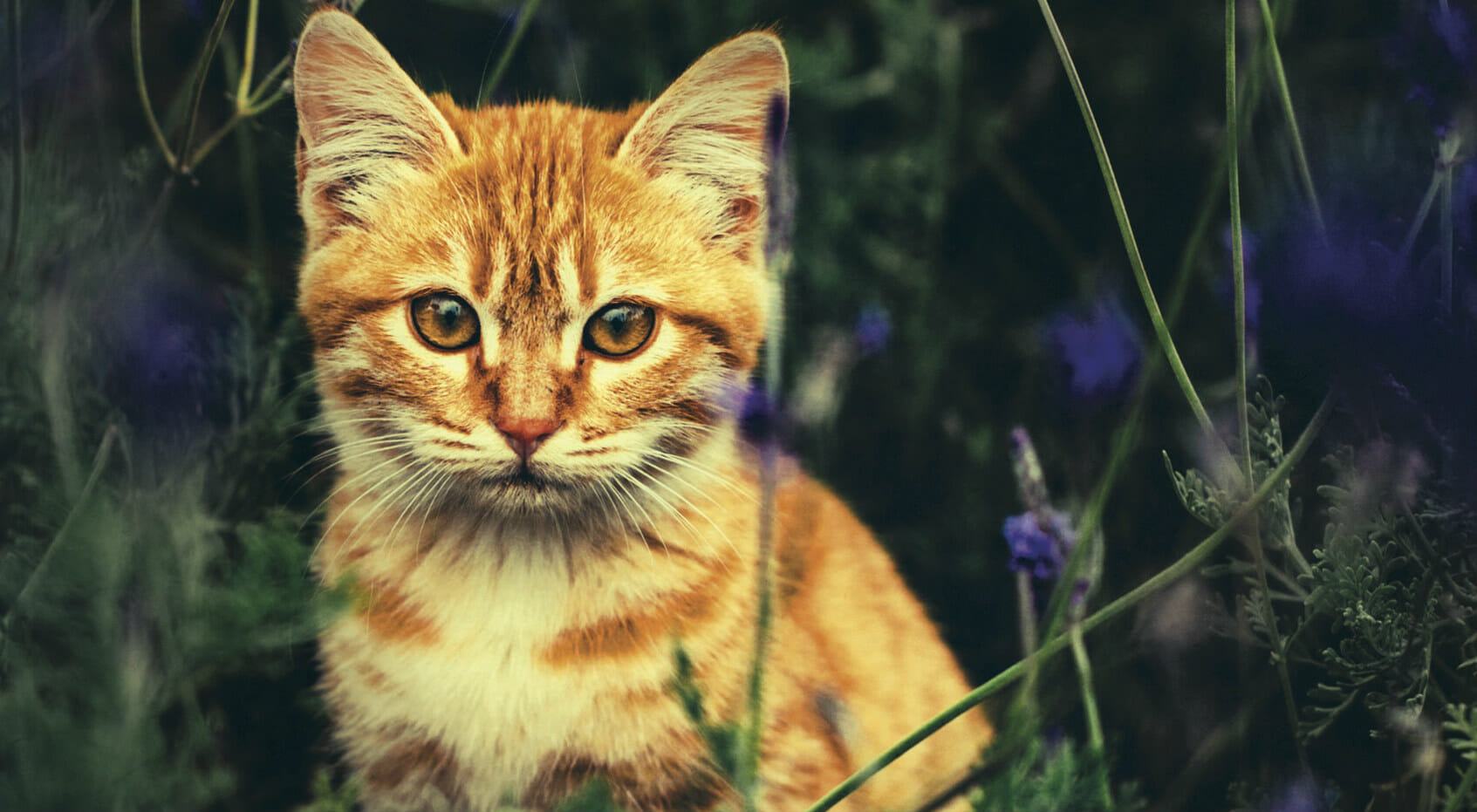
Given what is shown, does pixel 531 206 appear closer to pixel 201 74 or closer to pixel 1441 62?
pixel 201 74

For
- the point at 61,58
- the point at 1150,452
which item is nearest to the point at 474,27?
the point at 61,58

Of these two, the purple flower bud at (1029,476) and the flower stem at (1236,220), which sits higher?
the flower stem at (1236,220)

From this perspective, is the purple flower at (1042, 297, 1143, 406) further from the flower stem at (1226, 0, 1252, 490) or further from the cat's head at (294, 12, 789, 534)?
the cat's head at (294, 12, 789, 534)

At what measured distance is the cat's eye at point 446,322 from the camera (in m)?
1.08

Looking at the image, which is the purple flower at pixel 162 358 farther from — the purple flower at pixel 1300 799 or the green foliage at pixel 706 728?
the purple flower at pixel 1300 799

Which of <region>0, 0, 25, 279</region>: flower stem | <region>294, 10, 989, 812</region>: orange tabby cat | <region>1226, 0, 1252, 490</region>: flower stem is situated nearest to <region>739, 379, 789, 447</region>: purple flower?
<region>294, 10, 989, 812</region>: orange tabby cat

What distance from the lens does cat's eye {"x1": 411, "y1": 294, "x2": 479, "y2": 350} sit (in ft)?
3.54

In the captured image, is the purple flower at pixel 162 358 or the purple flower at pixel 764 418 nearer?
the purple flower at pixel 764 418

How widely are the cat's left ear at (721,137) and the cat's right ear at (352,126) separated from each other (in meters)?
0.21

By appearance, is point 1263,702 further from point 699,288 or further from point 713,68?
point 713,68

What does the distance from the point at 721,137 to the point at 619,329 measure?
0.22 meters

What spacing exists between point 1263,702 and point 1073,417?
465 millimetres

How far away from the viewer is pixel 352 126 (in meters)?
1.10

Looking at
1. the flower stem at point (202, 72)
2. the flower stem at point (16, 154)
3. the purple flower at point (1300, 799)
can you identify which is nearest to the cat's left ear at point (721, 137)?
the flower stem at point (202, 72)
